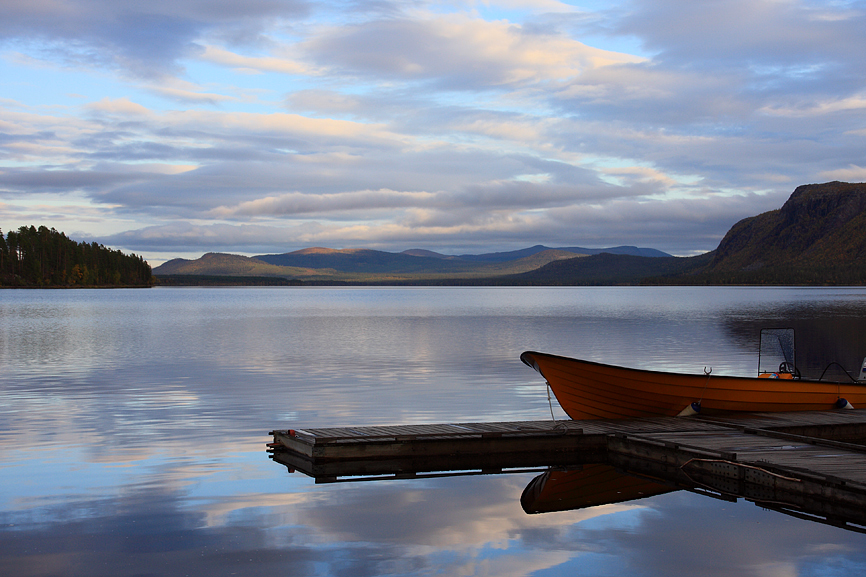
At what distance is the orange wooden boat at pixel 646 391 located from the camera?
19.6 meters

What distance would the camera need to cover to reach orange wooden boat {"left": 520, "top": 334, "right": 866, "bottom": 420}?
1959 cm

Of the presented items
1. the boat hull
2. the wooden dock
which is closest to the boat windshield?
the boat hull

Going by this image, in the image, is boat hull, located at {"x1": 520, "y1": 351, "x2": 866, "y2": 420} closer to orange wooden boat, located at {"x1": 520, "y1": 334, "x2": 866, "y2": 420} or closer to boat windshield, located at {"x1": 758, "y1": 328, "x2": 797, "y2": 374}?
orange wooden boat, located at {"x1": 520, "y1": 334, "x2": 866, "y2": 420}

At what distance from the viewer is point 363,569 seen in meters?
10.6

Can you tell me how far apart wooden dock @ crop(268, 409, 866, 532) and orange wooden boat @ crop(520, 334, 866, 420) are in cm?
84

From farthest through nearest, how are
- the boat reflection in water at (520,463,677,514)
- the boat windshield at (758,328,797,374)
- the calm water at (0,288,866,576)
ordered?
the boat windshield at (758,328,797,374)
the boat reflection in water at (520,463,677,514)
the calm water at (0,288,866,576)

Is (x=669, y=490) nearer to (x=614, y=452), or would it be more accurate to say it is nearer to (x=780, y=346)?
(x=614, y=452)

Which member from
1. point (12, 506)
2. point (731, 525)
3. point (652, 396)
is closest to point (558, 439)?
point (652, 396)

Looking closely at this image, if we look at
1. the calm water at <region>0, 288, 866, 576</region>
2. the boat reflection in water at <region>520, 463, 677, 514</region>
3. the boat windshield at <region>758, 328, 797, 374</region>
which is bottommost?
the boat reflection in water at <region>520, 463, 677, 514</region>

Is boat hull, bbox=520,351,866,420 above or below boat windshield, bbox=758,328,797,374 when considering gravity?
below

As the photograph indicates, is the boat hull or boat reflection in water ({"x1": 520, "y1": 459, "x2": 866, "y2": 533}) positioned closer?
boat reflection in water ({"x1": 520, "y1": 459, "x2": 866, "y2": 533})

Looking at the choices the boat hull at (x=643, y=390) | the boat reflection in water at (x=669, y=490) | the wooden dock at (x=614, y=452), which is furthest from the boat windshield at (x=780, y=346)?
the boat reflection in water at (x=669, y=490)

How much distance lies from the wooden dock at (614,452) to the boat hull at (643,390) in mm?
843

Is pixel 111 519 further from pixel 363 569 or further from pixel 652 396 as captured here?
pixel 652 396
